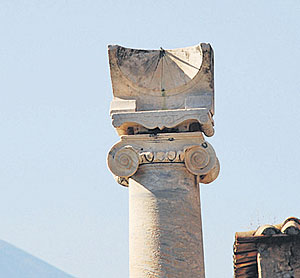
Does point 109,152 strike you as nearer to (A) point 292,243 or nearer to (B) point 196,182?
(B) point 196,182

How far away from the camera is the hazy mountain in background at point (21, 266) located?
16675cm

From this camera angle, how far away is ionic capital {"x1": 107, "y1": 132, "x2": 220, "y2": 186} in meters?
22.5

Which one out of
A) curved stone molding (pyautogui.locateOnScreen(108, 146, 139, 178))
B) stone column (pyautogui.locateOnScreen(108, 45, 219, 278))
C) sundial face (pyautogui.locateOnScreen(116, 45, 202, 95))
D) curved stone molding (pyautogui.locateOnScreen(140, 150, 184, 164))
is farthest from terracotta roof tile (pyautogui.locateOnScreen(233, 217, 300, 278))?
sundial face (pyautogui.locateOnScreen(116, 45, 202, 95))

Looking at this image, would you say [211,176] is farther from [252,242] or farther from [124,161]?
[252,242]

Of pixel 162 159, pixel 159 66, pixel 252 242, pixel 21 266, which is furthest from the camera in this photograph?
pixel 21 266

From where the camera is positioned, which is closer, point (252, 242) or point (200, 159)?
point (252, 242)

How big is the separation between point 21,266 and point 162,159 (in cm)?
15157

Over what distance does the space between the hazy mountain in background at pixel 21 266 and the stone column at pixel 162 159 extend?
144 meters

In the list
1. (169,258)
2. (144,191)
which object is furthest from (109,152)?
(169,258)

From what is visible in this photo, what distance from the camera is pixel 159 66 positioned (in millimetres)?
23453

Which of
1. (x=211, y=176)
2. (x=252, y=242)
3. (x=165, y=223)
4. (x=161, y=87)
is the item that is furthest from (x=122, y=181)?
(x=252, y=242)

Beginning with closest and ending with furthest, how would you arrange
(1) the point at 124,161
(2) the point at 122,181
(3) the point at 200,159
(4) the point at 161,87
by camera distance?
(3) the point at 200,159, (1) the point at 124,161, (2) the point at 122,181, (4) the point at 161,87

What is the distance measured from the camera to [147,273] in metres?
21.5

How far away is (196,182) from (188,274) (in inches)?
85.4
